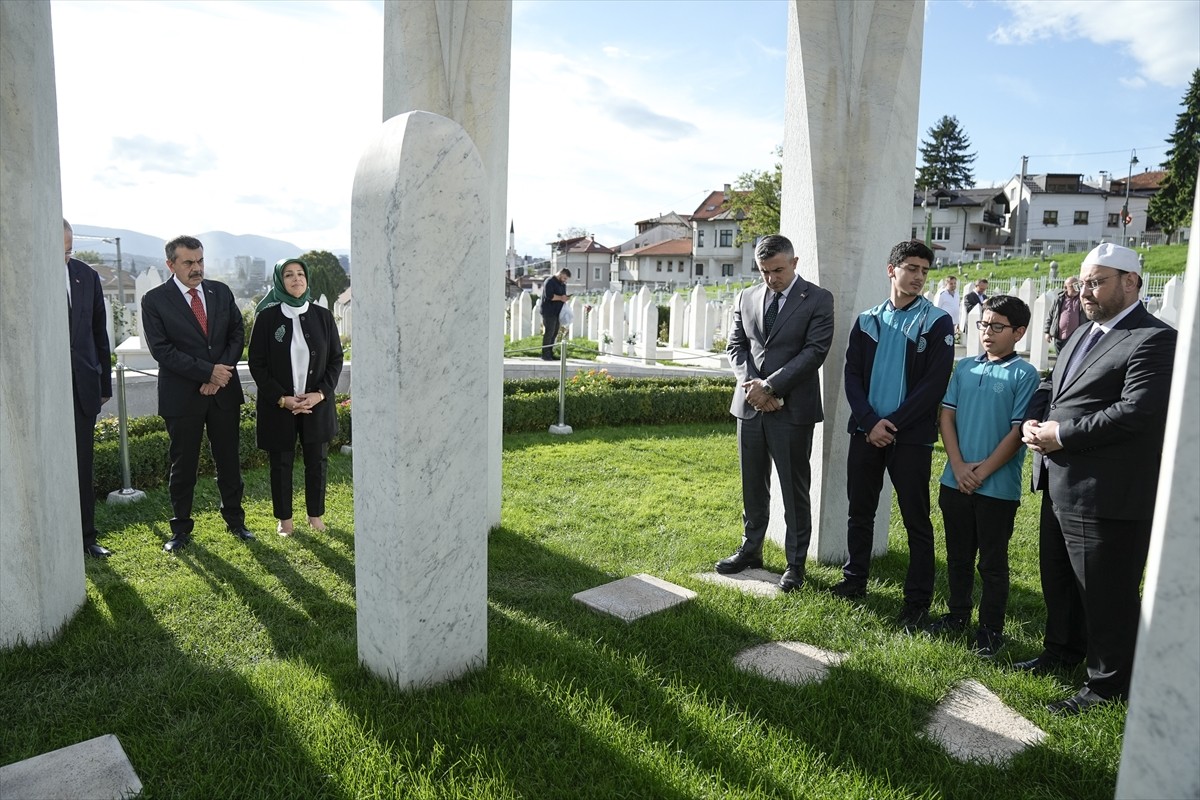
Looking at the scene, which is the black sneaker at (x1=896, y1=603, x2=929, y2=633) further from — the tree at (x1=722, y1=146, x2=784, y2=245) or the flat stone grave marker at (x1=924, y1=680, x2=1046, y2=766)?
the tree at (x1=722, y1=146, x2=784, y2=245)

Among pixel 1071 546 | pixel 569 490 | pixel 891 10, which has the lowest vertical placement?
pixel 569 490

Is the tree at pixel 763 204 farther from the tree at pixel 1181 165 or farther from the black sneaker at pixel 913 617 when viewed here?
the black sneaker at pixel 913 617

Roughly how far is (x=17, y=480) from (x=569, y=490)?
4.34 m

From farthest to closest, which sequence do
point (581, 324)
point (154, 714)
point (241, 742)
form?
point (581, 324) → point (154, 714) → point (241, 742)

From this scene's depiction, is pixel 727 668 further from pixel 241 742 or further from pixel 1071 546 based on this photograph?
pixel 241 742

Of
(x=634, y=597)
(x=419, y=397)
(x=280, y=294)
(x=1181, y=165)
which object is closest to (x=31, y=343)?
(x=280, y=294)

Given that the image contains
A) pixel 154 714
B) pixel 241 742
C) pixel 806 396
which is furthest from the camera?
pixel 806 396

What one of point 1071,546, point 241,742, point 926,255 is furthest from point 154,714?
point 926,255

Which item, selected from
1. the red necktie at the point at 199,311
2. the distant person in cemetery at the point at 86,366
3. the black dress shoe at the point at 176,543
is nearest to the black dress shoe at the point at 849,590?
the black dress shoe at the point at 176,543

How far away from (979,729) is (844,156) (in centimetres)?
355

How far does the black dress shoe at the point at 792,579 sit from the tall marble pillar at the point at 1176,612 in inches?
102

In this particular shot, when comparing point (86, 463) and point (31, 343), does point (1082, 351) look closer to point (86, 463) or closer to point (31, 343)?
point (31, 343)

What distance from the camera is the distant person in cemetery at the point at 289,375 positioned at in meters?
5.39

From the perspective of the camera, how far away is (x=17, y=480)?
144 inches
